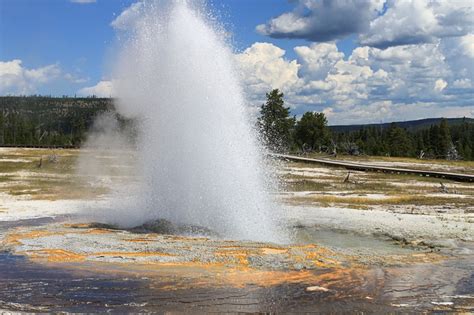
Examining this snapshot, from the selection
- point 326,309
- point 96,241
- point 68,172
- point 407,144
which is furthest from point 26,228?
point 407,144

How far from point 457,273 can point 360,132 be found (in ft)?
420

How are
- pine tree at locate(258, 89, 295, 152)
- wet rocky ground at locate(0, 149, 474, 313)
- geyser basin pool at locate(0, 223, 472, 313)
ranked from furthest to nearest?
pine tree at locate(258, 89, 295, 152) < wet rocky ground at locate(0, 149, 474, 313) < geyser basin pool at locate(0, 223, 472, 313)

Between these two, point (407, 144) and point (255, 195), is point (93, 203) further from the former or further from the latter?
point (407, 144)

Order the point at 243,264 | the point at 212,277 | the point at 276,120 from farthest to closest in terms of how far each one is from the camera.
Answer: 1. the point at 276,120
2. the point at 243,264
3. the point at 212,277

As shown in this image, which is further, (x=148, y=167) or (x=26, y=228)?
(x=148, y=167)

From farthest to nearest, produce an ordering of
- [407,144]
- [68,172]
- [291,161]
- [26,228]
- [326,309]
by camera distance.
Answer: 1. [407,144]
2. [291,161]
3. [68,172]
4. [26,228]
5. [326,309]

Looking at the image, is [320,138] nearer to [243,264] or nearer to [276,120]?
[276,120]

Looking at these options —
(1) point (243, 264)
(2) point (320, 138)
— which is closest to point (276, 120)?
(2) point (320, 138)

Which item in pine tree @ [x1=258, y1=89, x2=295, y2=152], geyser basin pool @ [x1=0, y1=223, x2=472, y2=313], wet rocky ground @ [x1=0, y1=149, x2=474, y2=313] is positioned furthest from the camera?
pine tree @ [x1=258, y1=89, x2=295, y2=152]

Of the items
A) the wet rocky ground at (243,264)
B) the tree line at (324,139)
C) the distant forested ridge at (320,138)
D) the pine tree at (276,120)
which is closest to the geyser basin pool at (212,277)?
the wet rocky ground at (243,264)

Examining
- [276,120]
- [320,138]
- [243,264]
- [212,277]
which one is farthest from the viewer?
[320,138]

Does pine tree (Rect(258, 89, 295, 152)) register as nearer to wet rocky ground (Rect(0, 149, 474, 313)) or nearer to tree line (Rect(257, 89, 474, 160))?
tree line (Rect(257, 89, 474, 160))

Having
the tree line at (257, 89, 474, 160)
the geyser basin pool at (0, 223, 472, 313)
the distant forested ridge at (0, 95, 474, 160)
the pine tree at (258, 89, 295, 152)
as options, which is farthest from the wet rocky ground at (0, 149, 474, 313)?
the pine tree at (258, 89, 295, 152)

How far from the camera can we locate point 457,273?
1195cm
